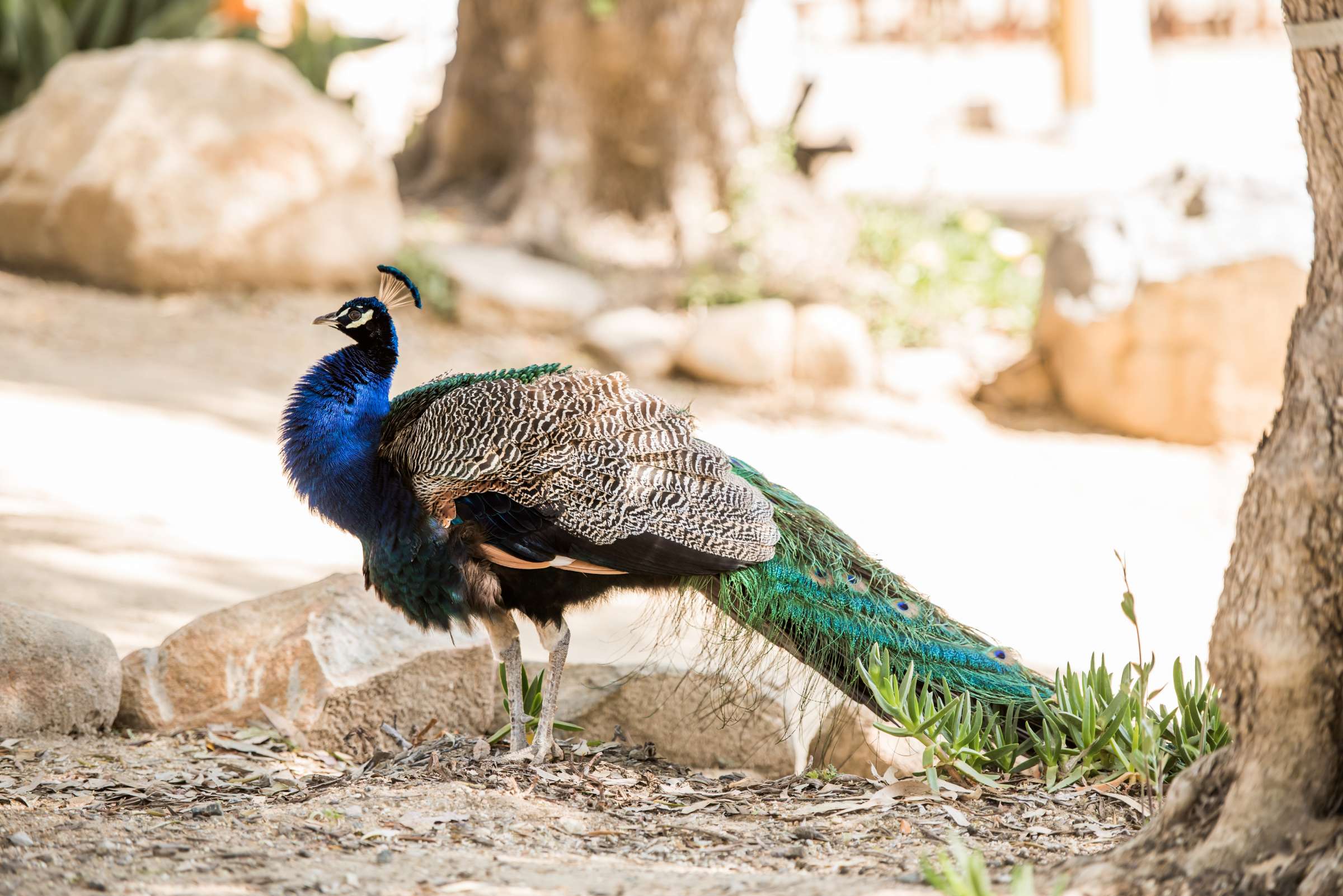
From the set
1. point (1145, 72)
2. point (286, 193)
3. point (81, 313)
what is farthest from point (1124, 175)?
point (81, 313)

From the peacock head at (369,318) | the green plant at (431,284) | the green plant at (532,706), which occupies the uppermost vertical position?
the green plant at (431,284)

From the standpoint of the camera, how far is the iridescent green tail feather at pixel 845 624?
11.9 feet

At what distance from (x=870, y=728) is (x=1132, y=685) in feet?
2.46

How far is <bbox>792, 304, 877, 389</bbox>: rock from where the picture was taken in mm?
9141

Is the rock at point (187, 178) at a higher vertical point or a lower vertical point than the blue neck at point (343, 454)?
higher

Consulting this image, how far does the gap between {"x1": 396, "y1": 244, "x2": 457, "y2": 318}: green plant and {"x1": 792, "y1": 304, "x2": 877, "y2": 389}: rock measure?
8.07 feet

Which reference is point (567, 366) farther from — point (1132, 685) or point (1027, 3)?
point (1027, 3)

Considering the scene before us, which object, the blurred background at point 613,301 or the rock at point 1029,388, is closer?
the blurred background at point 613,301

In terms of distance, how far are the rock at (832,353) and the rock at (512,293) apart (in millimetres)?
1615

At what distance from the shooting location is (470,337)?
9.32 m

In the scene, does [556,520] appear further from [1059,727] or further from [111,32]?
[111,32]

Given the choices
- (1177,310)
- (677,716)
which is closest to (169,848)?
(677,716)

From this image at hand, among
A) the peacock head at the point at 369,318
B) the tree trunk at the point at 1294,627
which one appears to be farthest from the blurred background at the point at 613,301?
the tree trunk at the point at 1294,627

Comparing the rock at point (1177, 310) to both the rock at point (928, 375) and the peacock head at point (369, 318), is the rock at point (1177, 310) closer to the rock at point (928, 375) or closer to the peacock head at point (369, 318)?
the rock at point (928, 375)
